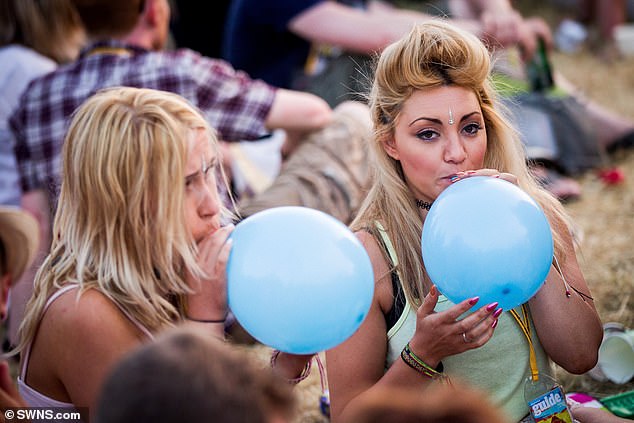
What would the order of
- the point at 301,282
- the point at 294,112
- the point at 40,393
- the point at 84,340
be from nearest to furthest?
the point at 301,282
the point at 84,340
the point at 40,393
the point at 294,112

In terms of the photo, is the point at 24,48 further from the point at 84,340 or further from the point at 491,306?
the point at 491,306

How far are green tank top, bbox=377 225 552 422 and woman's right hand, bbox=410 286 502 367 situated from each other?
0.21 meters

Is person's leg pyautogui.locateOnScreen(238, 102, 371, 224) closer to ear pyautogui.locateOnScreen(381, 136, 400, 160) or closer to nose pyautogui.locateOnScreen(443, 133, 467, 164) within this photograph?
ear pyautogui.locateOnScreen(381, 136, 400, 160)

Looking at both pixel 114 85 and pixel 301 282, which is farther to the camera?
pixel 114 85

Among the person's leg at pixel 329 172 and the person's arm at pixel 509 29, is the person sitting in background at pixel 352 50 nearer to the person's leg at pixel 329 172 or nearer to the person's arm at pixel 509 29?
the person's arm at pixel 509 29

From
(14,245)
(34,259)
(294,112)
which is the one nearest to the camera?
(14,245)

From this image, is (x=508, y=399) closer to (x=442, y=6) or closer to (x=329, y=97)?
(x=329, y=97)

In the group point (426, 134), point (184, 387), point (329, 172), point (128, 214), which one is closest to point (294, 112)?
point (329, 172)

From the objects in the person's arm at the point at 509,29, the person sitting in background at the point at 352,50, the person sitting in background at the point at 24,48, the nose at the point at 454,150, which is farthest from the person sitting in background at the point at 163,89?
the nose at the point at 454,150

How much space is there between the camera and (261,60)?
14.9ft

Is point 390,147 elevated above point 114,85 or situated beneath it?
elevated above

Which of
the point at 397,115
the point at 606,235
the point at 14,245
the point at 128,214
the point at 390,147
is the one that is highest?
the point at 397,115
